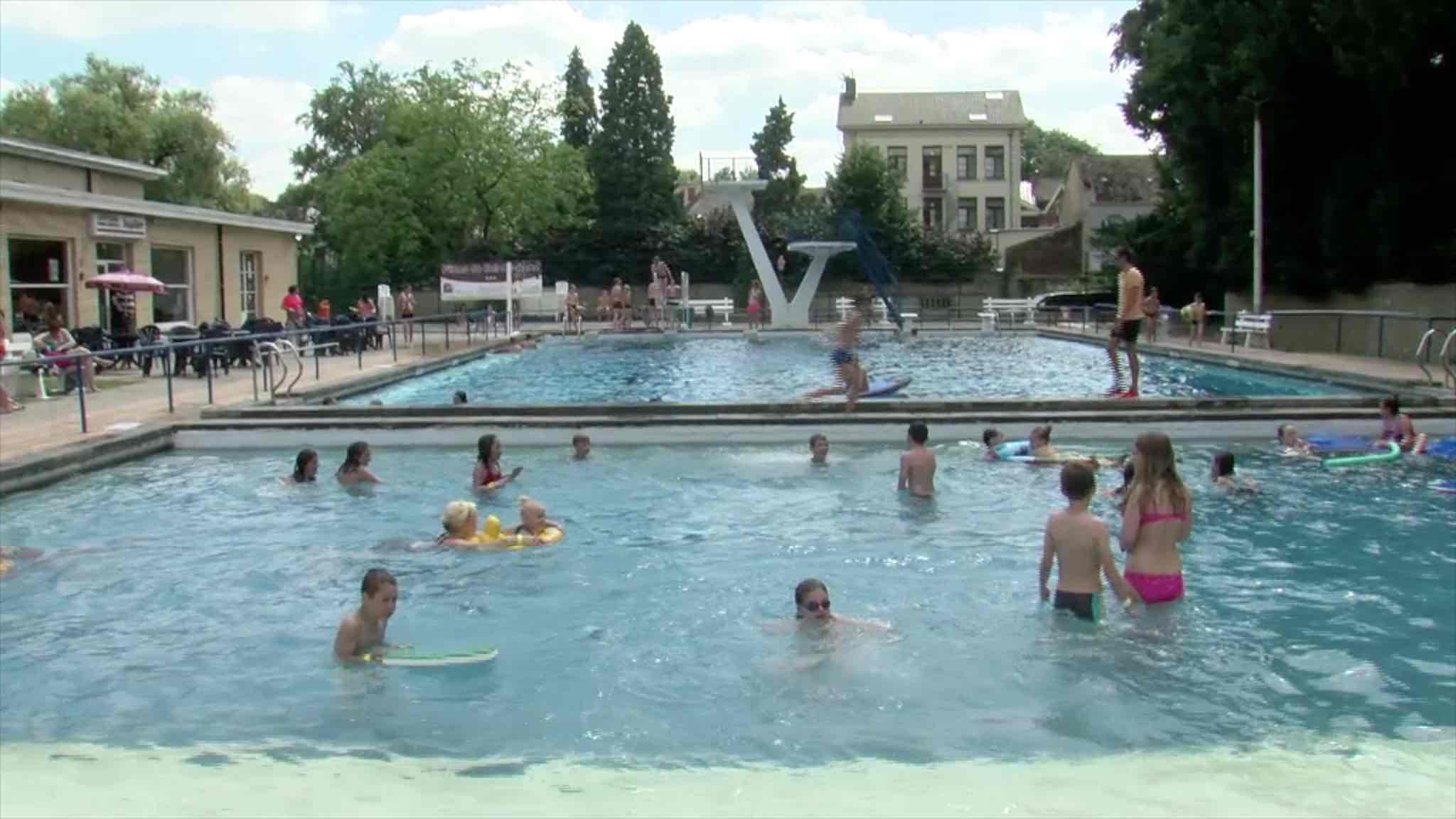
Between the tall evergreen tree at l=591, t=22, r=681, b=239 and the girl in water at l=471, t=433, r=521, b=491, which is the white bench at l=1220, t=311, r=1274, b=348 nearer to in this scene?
the girl in water at l=471, t=433, r=521, b=491

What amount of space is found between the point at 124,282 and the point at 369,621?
19258 millimetres

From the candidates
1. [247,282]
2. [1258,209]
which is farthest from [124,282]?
[1258,209]

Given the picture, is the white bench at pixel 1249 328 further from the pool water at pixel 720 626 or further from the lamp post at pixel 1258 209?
the pool water at pixel 720 626

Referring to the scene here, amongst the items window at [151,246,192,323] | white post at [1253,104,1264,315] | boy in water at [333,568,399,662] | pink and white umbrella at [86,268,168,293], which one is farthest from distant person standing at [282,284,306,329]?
boy in water at [333,568,399,662]

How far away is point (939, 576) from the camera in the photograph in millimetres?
9531

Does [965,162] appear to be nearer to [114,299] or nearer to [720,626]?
[114,299]

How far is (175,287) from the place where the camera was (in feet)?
96.9

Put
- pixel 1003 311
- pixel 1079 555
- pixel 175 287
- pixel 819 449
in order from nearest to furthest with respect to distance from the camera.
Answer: pixel 1079 555, pixel 819 449, pixel 175 287, pixel 1003 311

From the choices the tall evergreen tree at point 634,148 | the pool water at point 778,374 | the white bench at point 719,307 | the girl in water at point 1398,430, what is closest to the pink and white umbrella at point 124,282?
the pool water at point 778,374

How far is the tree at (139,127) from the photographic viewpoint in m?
51.0

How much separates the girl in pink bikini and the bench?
33559 millimetres

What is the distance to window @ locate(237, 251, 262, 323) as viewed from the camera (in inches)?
1282

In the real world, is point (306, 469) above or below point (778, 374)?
below

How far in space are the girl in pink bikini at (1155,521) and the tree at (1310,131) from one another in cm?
2067
